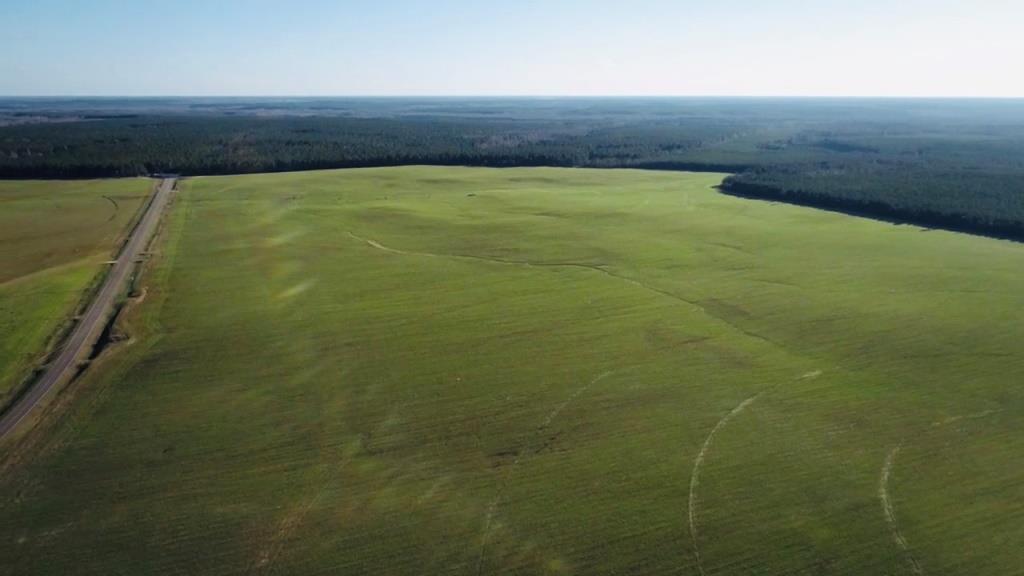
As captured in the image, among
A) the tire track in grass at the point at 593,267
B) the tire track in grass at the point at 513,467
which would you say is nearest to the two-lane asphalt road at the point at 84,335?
the tire track in grass at the point at 593,267

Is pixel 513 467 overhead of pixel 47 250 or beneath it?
beneath

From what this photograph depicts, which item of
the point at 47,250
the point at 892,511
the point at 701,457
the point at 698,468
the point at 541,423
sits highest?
the point at 47,250

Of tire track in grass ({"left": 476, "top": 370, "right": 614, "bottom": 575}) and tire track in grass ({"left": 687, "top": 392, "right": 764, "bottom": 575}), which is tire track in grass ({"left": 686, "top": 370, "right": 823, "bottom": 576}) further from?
tire track in grass ({"left": 476, "top": 370, "right": 614, "bottom": 575})

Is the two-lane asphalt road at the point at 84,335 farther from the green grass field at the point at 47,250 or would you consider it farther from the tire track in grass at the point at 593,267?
the tire track in grass at the point at 593,267

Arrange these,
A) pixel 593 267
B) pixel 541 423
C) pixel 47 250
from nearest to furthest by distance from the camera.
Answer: pixel 541 423
pixel 593 267
pixel 47 250

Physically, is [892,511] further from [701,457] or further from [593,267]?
[593,267]

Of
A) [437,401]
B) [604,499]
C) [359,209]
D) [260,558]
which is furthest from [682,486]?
[359,209]

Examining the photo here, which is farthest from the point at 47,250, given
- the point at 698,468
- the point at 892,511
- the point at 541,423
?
the point at 892,511
